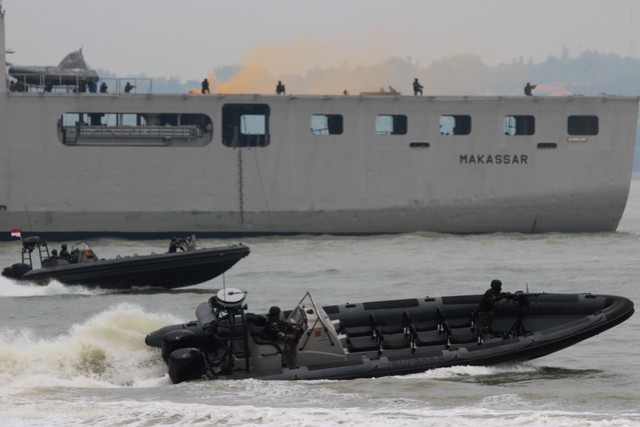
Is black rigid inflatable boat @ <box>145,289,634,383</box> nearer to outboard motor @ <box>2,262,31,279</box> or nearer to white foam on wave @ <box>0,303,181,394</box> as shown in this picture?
white foam on wave @ <box>0,303,181,394</box>

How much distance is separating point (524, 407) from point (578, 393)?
1.55 metres

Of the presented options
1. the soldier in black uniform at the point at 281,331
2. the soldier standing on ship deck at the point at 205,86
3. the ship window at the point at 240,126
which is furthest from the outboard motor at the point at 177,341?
the soldier standing on ship deck at the point at 205,86

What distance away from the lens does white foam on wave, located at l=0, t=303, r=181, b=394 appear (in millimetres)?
19500

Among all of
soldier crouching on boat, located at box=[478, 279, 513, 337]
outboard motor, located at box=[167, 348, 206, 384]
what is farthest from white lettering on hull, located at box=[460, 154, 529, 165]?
outboard motor, located at box=[167, 348, 206, 384]

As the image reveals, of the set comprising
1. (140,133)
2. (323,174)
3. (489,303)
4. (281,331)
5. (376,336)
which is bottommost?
(376,336)

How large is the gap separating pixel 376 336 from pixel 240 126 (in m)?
31.3

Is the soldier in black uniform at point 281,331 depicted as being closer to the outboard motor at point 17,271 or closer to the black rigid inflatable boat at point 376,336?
the black rigid inflatable boat at point 376,336

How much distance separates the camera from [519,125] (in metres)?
52.2

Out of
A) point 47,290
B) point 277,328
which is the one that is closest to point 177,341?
point 277,328

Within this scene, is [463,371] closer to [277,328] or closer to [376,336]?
[376,336]

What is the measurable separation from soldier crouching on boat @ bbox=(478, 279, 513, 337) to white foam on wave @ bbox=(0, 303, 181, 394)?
5.29 meters

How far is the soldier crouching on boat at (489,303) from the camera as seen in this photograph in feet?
66.5

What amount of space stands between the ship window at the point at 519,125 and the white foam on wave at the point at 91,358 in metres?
31.3

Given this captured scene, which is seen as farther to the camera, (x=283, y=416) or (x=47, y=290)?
(x=47, y=290)
